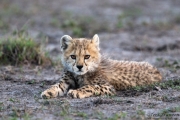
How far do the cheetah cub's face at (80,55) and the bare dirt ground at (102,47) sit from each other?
49cm

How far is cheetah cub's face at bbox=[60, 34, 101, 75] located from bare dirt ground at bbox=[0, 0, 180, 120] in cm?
49

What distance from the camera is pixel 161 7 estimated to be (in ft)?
58.0

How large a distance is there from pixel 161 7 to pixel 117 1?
4.76ft

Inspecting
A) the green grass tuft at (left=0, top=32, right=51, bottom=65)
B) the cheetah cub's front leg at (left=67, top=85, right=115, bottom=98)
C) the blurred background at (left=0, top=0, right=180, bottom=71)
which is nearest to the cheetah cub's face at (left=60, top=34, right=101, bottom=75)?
the cheetah cub's front leg at (left=67, top=85, right=115, bottom=98)

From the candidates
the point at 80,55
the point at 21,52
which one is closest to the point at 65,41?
the point at 80,55

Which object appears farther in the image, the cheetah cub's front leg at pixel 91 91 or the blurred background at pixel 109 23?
the blurred background at pixel 109 23

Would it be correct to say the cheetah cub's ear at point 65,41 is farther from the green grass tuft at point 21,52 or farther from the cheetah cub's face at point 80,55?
the green grass tuft at point 21,52

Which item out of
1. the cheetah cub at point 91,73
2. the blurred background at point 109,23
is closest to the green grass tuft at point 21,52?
the blurred background at point 109,23

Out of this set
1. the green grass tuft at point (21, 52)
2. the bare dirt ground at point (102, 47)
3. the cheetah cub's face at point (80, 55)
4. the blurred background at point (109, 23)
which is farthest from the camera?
the blurred background at point (109, 23)

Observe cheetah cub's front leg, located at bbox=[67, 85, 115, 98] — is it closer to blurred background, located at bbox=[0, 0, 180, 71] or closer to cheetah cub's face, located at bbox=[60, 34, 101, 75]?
cheetah cub's face, located at bbox=[60, 34, 101, 75]

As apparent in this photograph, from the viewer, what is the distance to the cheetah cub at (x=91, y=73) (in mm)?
7578

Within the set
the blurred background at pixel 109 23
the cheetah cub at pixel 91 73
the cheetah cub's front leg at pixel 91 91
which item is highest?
the blurred background at pixel 109 23

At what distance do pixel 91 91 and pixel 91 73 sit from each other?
1.15 ft

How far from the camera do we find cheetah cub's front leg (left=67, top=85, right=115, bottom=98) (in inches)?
292
